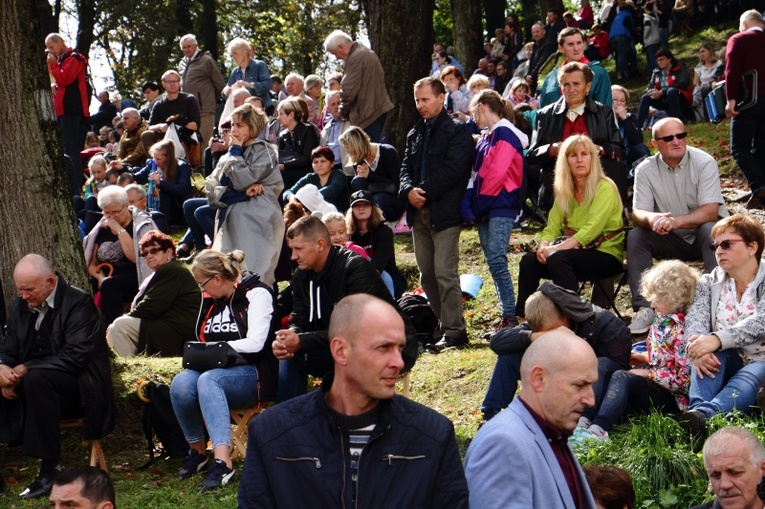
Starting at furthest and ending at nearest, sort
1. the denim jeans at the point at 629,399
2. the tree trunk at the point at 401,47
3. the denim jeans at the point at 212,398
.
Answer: the tree trunk at the point at 401,47 < the denim jeans at the point at 212,398 < the denim jeans at the point at 629,399

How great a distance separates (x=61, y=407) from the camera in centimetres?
764

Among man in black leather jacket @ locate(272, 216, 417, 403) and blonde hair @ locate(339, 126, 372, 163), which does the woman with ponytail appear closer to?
blonde hair @ locate(339, 126, 372, 163)

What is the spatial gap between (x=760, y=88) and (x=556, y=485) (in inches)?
337

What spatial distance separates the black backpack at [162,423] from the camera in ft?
26.3

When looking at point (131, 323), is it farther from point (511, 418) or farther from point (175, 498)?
point (511, 418)

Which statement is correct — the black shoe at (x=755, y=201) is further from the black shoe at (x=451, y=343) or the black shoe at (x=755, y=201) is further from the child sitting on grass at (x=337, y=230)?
the child sitting on grass at (x=337, y=230)

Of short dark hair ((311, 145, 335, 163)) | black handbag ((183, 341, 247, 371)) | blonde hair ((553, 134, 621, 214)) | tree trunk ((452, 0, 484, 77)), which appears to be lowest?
black handbag ((183, 341, 247, 371))

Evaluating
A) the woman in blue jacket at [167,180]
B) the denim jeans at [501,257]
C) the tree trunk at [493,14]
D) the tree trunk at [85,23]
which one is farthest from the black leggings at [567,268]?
the tree trunk at [85,23]

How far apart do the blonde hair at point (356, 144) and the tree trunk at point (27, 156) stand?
3573 mm

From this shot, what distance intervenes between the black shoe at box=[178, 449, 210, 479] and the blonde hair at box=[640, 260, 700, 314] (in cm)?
324

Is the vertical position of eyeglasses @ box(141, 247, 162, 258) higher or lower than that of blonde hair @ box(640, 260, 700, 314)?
higher

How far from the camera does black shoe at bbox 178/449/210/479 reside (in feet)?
24.9

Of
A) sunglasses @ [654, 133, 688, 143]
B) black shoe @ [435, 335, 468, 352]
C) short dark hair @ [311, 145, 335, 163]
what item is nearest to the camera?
sunglasses @ [654, 133, 688, 143]

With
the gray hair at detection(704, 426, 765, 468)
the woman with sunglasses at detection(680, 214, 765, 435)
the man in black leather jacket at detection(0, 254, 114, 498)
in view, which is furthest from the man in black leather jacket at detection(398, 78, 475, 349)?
the gray hair at detection(704, 426, 765, 468)
